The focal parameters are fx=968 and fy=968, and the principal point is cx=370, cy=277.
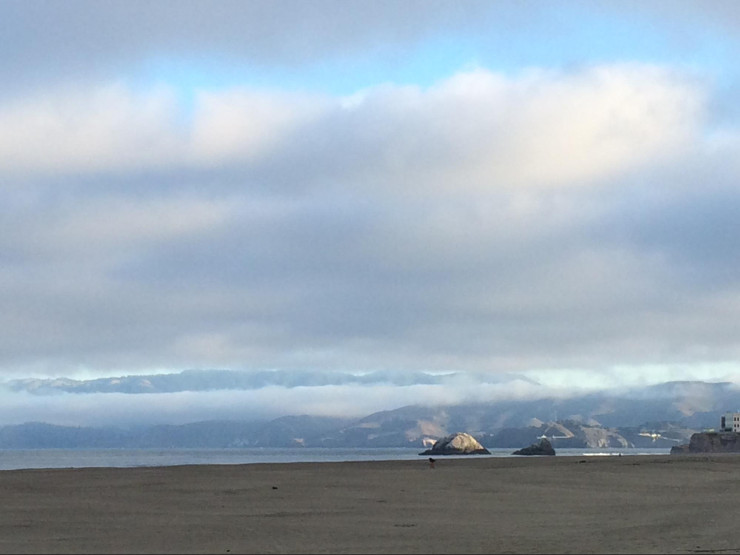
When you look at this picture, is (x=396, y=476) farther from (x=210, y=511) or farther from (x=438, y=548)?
(x=438, y=548)

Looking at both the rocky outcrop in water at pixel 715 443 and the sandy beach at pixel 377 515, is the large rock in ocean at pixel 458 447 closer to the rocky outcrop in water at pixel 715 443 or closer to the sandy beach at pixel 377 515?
the rocky outcrop in water at pixel 715 443

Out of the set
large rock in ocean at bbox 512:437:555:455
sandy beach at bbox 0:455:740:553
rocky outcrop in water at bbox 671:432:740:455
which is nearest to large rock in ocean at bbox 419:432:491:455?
large rock in ocean at bbox 512:437:555:455

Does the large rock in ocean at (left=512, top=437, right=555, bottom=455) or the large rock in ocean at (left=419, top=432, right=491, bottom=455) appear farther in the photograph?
the large rock in ocean at (left=419, top=432, right=491, bottom=455)

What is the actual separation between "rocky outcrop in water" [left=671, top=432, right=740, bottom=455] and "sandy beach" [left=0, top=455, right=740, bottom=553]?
10369 cm

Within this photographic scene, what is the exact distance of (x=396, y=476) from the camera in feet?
153

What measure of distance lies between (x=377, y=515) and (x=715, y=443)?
5150 inches

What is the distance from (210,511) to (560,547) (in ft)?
40.0

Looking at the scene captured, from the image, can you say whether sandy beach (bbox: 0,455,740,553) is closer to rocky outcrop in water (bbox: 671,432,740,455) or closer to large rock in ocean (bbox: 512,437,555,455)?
large rock in ocean (bbox: 512,437,555,455)

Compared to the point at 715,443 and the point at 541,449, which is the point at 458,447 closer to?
the point at 541,449

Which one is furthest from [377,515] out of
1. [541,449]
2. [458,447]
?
[458,447]

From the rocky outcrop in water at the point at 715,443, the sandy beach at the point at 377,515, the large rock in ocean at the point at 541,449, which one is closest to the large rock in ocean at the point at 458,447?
the large rock in ocean at the point at 541,449

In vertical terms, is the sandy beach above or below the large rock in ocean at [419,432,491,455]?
above

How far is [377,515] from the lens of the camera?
1081 inches

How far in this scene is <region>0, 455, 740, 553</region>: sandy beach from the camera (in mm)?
21172
